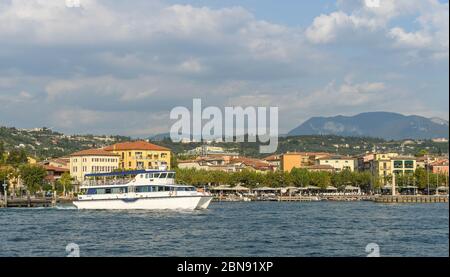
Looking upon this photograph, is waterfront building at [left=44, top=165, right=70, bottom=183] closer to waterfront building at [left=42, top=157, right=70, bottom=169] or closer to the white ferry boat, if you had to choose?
waterfront building at [left=42, top=157, right=70, bottom=169]

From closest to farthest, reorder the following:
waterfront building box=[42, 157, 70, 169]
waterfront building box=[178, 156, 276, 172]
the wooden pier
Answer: the wooden pier → waterfront building box=[42, 157, 70, 169] → waterfront building box=[178, 156, 276, 172]

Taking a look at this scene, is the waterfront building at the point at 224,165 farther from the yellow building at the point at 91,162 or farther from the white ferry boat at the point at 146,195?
the white ferry boat at the point at 146,195

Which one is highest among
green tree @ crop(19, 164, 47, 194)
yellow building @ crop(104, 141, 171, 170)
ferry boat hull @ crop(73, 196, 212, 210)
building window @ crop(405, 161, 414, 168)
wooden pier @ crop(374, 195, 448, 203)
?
yellow building @ crop(104, 141, 171, 170)

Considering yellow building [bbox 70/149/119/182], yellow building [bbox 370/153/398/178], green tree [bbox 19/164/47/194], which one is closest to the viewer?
green tree [bbox 19/164/47/194]

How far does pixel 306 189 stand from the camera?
80.4 metres

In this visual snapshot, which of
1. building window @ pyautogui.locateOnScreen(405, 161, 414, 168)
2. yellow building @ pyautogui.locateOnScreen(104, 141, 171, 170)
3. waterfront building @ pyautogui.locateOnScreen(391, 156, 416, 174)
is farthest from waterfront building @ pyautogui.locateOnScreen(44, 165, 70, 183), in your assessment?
building window @ pyautogui.locateOnScreen(405, 161, 414, 168)

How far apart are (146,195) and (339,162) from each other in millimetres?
63051

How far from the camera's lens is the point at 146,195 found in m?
38.3

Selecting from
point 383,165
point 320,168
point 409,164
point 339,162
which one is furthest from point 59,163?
point 409,164

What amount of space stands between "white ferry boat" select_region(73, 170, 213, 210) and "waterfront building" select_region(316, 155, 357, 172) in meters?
59.5

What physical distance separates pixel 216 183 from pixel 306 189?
31.4 feet

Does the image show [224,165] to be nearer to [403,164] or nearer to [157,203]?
[403,164]

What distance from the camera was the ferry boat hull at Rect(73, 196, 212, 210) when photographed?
37875 mm
